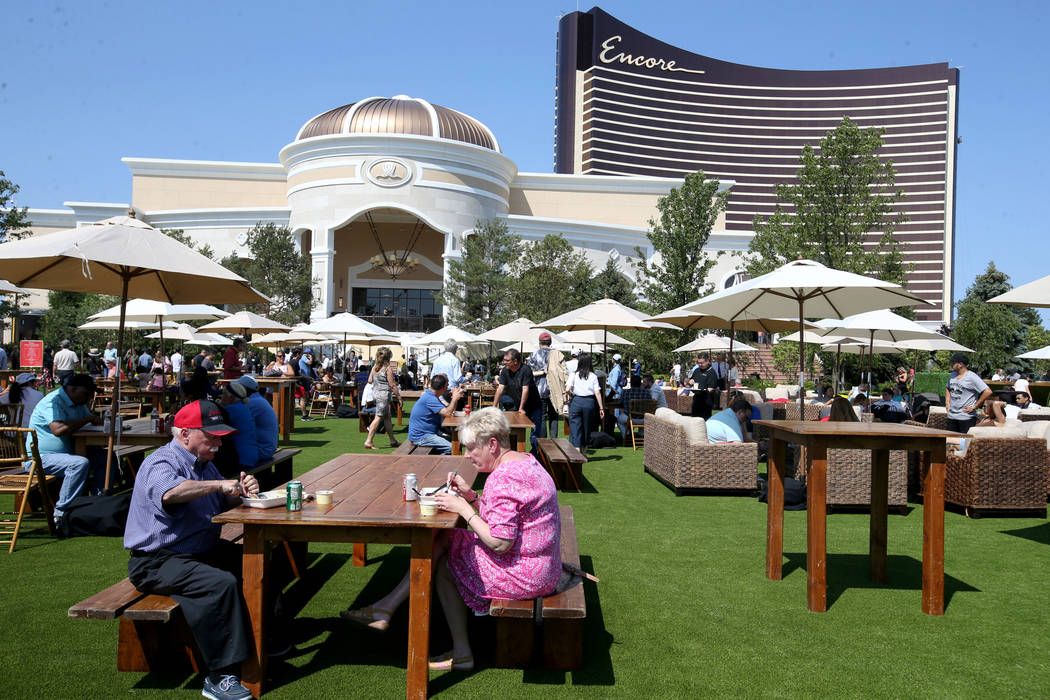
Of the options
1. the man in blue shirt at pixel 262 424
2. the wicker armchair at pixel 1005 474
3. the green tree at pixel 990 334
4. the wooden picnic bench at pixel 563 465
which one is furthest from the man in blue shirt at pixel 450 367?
the green tree at pixel 990 334

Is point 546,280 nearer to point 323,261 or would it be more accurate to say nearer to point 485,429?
point 323,261

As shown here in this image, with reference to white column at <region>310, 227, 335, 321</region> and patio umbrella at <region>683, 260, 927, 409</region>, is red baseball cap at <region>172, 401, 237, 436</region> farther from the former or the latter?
Result: white column at <region>310, 227, 335, 321</region>

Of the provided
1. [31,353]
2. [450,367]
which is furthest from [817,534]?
[31,353]

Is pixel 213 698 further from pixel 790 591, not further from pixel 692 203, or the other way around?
pixel 692 203

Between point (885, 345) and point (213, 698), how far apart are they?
14.6 meters

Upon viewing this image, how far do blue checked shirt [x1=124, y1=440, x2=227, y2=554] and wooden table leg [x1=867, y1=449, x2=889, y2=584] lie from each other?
13.8 ft

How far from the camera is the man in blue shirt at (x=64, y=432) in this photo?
6.10 meters

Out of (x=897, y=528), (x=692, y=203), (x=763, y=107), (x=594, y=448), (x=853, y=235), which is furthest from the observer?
(x=763, y=107)

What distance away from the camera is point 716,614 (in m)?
4.49

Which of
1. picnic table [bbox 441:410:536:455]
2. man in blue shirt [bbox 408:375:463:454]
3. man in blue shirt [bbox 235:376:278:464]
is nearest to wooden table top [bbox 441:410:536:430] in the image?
picnic table [bbox 441:410:536:455]

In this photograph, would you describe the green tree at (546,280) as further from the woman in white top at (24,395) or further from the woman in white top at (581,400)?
the woman in white top at (24,395)

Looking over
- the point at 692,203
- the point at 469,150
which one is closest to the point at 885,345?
the point at 692,203

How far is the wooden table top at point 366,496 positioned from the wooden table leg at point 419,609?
0.38ft

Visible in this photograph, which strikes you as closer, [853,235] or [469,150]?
[853,235]
